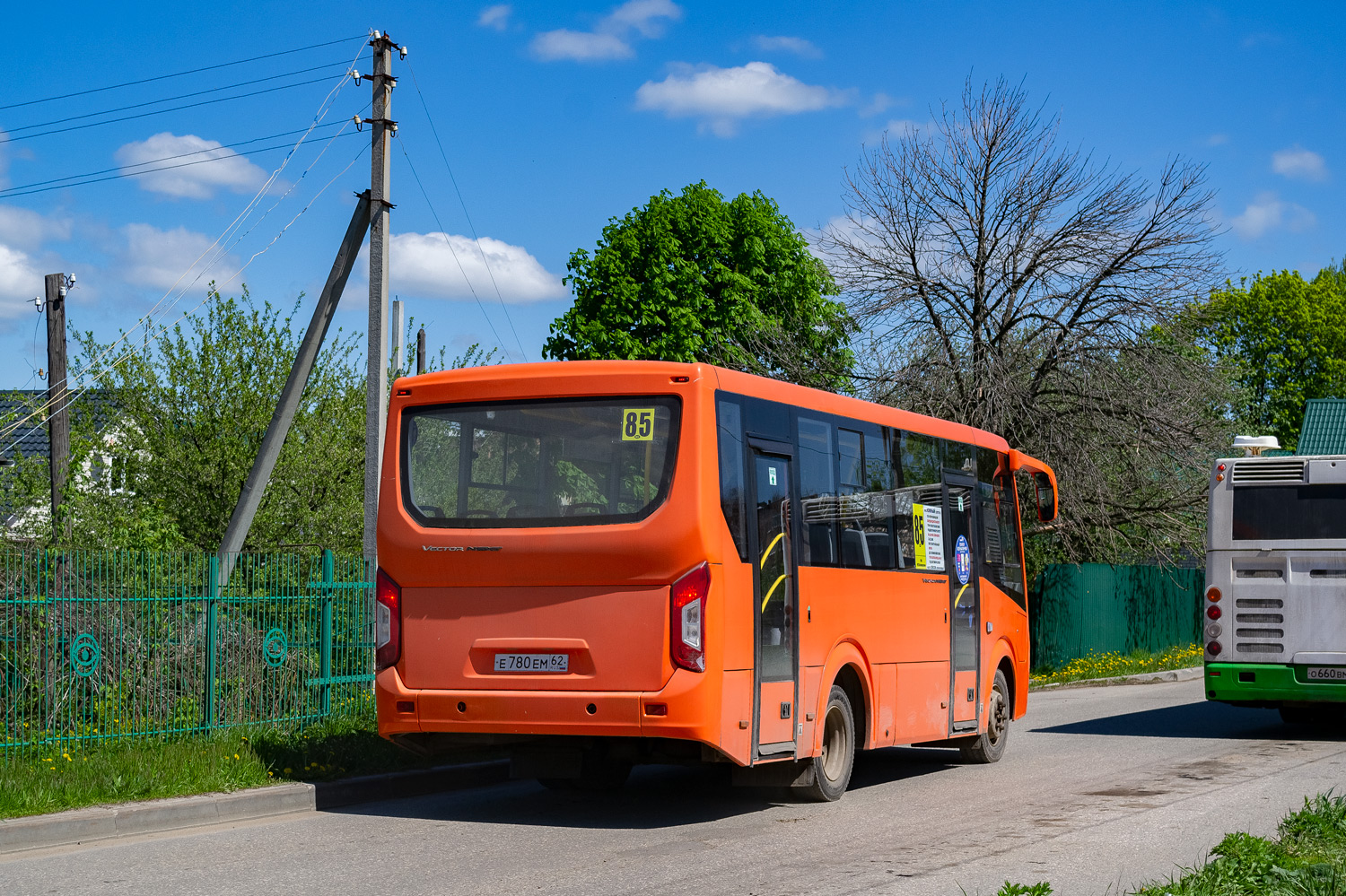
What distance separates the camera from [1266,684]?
1492cm

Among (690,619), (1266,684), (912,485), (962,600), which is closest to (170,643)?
(690,619)

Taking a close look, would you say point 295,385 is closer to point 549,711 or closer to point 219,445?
point 219,445

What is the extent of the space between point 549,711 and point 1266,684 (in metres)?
9.14

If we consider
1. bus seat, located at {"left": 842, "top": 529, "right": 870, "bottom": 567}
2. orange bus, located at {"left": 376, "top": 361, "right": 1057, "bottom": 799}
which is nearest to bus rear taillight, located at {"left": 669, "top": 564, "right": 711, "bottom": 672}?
orange bus, located at {"left": 376, "top": 361, "right": 1057, "bottom": 799}

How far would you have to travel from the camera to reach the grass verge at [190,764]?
30.1 feet

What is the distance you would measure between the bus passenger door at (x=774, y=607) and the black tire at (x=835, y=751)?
26.6 inches

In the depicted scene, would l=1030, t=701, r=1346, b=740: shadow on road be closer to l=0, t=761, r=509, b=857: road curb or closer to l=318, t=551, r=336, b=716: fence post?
l=0, t=761, r=509, b=857: road curb

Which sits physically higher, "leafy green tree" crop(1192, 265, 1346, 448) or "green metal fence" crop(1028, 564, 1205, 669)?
"leafy green tree" crop(1192, 265, 1346, 448)

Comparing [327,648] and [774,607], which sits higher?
[774,607]

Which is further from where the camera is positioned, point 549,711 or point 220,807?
point 220,807

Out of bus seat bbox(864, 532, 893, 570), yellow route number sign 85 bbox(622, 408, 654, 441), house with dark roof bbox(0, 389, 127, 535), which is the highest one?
house with dark roof bbox(0, 389, 127, 535)

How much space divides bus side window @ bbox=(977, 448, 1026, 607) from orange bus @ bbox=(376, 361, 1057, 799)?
3112 mm

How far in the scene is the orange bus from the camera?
29.2 feet

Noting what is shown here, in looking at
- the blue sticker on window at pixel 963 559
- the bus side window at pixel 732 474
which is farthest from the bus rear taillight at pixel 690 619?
the blue sticker on window at pixel 963 559
